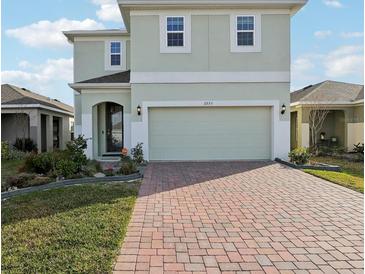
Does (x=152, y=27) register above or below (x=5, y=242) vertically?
above

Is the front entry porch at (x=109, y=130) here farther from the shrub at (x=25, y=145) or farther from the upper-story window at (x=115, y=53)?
the shrub at (x=25, y=145)

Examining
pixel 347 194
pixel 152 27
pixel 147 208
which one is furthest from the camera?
pixel 152 27

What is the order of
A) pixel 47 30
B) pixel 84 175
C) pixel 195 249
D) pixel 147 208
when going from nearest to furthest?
pixel 195 249, pixel 147 208, pixel 84 175, pixel 47 30

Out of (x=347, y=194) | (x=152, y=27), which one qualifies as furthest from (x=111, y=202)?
(x=152, y=27)

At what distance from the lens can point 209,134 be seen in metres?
13.9

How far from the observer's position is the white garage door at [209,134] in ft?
45.4

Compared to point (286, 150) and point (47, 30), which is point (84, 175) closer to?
point (286, 150)

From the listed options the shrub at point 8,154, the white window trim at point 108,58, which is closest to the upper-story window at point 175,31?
the white window trim at point 108,58

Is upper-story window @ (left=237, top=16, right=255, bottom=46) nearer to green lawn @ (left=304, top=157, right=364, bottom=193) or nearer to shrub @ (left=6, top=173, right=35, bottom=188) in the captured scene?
green lawn @ (left=304, top=157, right=364, bottom=193)

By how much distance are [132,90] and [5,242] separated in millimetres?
9790

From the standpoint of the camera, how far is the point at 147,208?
20.4ft

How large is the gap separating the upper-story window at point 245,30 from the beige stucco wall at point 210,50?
460 millimetres

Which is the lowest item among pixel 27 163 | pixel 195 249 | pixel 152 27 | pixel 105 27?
pixel 195 249

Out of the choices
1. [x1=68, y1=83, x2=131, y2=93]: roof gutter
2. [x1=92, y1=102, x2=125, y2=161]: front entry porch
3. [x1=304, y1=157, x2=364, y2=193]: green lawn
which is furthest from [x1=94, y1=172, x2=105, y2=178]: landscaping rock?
[x1=304, y1=157, x2=364, y2=193]: green lawn
